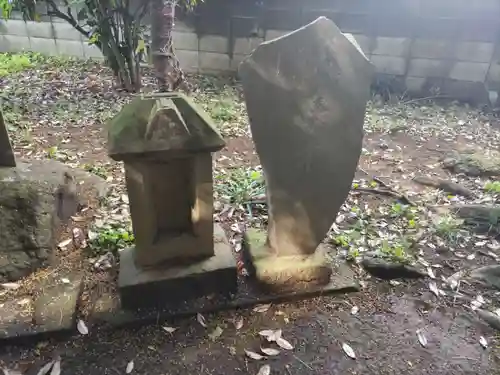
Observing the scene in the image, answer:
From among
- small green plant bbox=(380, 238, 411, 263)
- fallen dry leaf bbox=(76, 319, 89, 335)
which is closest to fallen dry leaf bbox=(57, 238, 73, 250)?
fallen dry leaf bbox=(76, 319, 89, 335)

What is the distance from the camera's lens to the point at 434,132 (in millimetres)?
5379

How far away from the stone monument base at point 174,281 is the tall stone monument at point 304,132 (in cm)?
21

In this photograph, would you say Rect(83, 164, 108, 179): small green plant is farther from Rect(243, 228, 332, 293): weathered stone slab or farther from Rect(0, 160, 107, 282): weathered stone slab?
Rect(243, 228, 332, 293): weathered stone slab

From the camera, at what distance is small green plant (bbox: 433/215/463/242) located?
3275 mm

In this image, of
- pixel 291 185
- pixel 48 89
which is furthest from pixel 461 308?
pixel 48 89

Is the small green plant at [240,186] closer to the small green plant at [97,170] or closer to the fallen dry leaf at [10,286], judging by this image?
the small green plant at [97,170]

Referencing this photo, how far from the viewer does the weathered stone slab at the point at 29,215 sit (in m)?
2.68

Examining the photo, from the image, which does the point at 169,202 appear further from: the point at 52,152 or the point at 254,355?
the point at 52,152

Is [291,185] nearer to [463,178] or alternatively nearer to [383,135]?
[463,178]

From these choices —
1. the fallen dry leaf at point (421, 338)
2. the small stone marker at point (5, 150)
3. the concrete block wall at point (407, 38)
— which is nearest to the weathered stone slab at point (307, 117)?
the fallen dry leaf at point (421, 338)

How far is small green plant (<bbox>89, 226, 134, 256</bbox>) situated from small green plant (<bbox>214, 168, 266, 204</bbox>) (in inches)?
38.4

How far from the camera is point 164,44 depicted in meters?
4.98

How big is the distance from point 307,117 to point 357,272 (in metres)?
1.18

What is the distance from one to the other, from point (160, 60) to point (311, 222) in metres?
3.30
